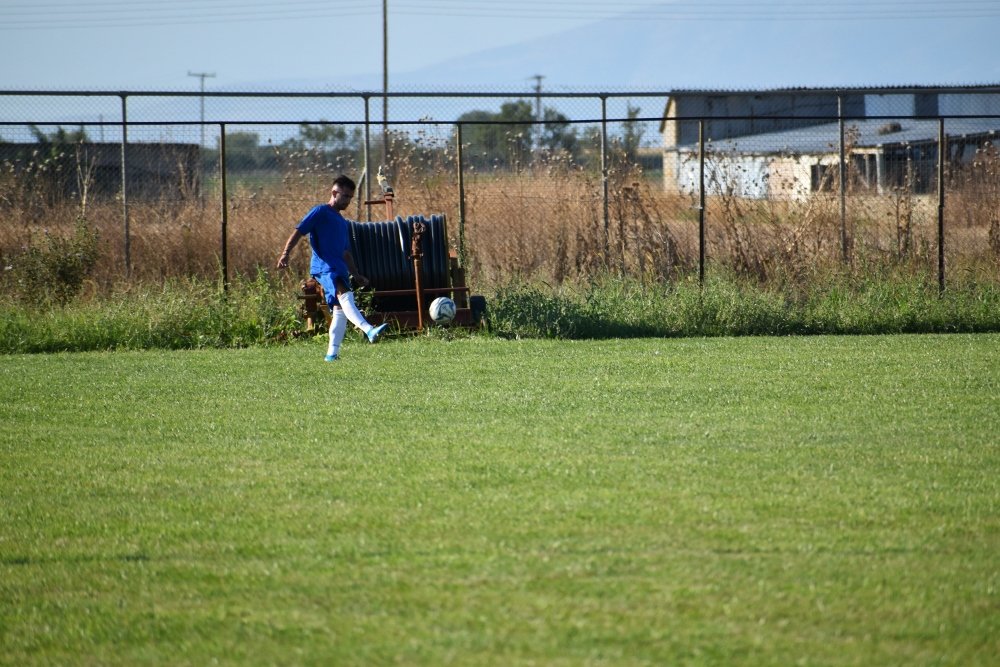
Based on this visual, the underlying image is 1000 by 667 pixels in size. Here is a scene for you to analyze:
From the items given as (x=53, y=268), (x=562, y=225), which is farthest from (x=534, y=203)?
(x=53, y=268)

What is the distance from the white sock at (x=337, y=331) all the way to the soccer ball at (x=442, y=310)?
4.14ft

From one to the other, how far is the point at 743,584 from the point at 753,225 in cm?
1236

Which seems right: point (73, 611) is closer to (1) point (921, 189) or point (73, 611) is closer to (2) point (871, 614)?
(2) point (871, 614)

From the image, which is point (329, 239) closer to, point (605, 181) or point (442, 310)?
point (442, 310)

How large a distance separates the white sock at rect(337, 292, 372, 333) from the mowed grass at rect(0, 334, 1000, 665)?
5.61ft

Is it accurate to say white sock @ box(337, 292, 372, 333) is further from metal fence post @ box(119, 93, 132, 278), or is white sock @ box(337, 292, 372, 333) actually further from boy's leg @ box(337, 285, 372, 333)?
metal fence post @ box(119, 93, 132, 278)

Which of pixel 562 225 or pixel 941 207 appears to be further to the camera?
pixel 562 225

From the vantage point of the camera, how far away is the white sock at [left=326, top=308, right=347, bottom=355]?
41.3 feet

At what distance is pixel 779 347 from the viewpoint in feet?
42.7

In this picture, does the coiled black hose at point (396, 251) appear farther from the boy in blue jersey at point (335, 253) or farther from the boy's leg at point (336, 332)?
the boy's leg at point (336, 332)

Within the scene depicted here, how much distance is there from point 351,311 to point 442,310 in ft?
4.12

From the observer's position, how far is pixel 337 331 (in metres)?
12.7

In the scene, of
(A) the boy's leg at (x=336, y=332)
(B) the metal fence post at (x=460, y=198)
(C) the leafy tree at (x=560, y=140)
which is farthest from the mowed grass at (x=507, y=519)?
(C) the leafy tree at (x=560, y=140)

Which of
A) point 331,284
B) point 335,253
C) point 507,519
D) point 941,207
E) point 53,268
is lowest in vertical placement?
point 507,519
